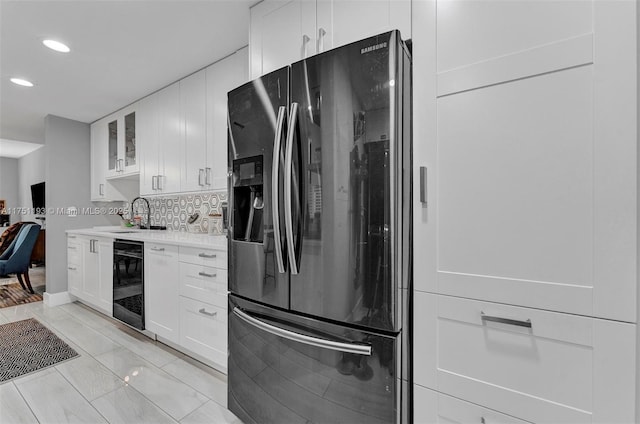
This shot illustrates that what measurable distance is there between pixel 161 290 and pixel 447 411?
7.31ft

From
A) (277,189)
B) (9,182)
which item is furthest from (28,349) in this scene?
(9,182)

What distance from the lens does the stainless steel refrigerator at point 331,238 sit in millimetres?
1048

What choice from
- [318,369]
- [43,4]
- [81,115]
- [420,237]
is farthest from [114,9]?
[81,115]

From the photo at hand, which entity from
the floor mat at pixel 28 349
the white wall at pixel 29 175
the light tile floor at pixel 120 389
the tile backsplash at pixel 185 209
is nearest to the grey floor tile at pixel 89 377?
the light tile floor at pixel 120 389

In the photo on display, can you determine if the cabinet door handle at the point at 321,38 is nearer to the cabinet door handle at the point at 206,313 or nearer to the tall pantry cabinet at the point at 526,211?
the tall pantry cabinet at the point at 526,211

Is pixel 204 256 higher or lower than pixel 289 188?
lower

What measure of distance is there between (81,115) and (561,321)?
510 centimetres

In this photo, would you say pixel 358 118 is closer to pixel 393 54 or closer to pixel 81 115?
pixel 393 54

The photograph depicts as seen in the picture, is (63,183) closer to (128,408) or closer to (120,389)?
(120,389)

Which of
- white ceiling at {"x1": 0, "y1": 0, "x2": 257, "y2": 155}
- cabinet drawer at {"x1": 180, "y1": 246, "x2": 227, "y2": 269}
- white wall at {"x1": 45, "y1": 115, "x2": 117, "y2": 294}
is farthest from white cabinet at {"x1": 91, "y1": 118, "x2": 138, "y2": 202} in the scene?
cabinet drawer at {"x1": 180, "y1": 246, "x2": 227, "y2": 269}

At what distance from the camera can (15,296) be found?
4219 millimetres

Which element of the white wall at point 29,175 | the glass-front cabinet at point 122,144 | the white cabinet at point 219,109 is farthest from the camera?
the white wall at point 29,175

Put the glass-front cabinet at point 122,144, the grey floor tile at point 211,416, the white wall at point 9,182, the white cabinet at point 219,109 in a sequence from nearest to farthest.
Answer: the grey floor tile at point 211,416, the white cabinet at point 219,109, the glass-front cabinet at point 122,144, the white wall at point 9,182

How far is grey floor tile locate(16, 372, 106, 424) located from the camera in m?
1.66
